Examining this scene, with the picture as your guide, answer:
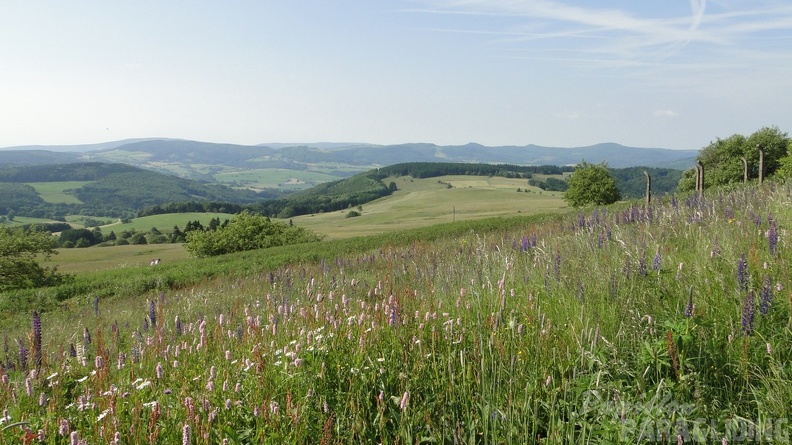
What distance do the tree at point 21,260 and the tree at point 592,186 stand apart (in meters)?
57.0

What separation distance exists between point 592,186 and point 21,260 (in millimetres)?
59399

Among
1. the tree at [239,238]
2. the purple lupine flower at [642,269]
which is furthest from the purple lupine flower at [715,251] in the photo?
the tree at [239,238]

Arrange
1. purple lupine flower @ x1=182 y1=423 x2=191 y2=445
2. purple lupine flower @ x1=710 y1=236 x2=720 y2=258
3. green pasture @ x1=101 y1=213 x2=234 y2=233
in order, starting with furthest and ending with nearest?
green pasture @ x1=101 y1=213 x2=234 y2=233 < purple lupine flower @ x1=710 y1=236 x2=720 y2=258 < purple lupine flower @ x1=182 y1=423 x2=191 y2=445

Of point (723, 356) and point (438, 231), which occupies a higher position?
point (723, 356)

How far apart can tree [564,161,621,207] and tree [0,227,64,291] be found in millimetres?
57001

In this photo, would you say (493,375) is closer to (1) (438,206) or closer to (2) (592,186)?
(2) (592,186)

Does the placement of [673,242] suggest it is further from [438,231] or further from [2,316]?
[438,231]

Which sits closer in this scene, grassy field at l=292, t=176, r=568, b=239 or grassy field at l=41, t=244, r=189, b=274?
grassy field at l=41, t=244, r=189, b=274

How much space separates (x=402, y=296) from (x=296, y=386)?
1.99m

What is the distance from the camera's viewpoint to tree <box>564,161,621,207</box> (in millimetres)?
63562

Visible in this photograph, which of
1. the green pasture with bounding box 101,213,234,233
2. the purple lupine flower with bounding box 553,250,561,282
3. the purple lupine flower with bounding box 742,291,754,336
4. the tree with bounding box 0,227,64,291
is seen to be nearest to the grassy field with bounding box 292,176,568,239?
the green pasture with bounding box 101,213,234,233

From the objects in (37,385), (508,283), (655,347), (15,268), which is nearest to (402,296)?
(508,283)

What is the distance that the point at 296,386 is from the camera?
10.6 feet

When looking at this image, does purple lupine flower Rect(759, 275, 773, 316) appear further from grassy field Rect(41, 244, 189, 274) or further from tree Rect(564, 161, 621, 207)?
grassy field Rect(41, 244, 189, 274)
